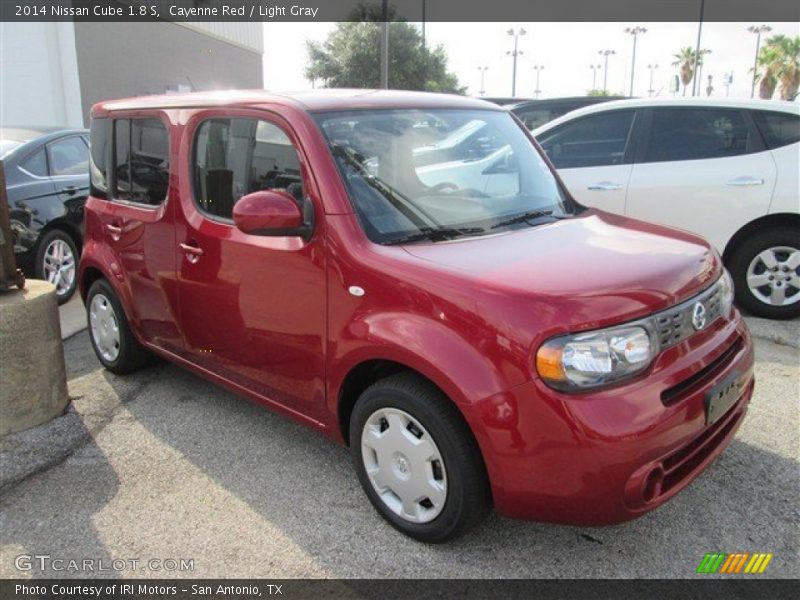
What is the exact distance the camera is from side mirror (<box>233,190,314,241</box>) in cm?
281

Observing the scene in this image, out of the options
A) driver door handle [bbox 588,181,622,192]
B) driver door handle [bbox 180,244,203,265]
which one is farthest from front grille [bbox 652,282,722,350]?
driver door handle [bbox 588,181,622,192]

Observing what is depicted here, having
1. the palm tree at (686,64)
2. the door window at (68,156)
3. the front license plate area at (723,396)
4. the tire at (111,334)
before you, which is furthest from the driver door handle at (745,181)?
the palm tree at (686,64)

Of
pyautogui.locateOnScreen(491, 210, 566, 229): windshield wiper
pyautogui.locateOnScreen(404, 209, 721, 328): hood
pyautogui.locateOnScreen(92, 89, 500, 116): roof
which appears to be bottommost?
pyautogui.locateOnScreen(404, 209, 721, 328): hood

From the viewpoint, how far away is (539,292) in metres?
2.32

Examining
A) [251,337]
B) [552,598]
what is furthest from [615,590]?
[251,337]

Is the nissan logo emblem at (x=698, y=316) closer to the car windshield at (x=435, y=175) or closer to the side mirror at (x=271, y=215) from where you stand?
the car windshield at (x=435, y=175)

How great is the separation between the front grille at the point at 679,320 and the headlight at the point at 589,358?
0.16m

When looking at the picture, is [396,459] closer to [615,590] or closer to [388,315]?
[388,315]

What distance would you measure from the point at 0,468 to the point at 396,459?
214 cm

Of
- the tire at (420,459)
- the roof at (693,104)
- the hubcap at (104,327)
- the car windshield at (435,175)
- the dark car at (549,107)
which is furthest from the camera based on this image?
the dark car at (549,107)

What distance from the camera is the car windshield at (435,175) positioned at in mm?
2910

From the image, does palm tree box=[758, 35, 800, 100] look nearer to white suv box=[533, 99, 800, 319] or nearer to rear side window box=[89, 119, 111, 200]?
white suv box=[533, 99, 800, 319]

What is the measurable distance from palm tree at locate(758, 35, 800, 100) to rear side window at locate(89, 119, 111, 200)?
144 feet

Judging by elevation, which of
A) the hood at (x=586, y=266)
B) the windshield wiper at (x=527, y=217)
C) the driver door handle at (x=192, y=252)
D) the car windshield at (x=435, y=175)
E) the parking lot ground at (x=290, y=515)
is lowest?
the parking lot ground at (x=290, y=515)
